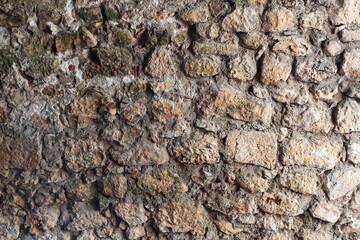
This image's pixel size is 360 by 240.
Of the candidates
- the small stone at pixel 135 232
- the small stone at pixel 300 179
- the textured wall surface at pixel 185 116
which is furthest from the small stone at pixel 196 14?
the small stone at pixel 135 232

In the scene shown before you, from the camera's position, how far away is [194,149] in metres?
1.74

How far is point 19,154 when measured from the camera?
6.03 ft

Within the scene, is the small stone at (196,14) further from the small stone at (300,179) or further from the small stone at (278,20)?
the small stone at (300,179)

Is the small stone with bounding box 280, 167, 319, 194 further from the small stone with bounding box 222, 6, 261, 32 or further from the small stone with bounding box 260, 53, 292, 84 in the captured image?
the small stone with bounding box 222, 6, 261, 32

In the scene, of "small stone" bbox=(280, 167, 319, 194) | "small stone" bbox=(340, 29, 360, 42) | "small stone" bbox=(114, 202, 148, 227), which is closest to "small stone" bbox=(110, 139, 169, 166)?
"small stone" bbox=(114, 202, 148, 227)

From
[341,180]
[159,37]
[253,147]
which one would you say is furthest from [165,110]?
[341,180]

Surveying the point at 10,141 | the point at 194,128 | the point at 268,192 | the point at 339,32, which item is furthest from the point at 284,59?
the point at 10,141

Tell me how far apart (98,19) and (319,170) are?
129cm

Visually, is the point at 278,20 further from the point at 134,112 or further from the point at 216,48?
the point at 134,112

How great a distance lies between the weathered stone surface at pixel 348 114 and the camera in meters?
1.67

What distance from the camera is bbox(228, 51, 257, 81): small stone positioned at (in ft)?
5.51

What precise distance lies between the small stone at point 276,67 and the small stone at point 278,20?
0.12 metres

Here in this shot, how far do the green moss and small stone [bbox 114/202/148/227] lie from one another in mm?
826

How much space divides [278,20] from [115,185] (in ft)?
3.69
